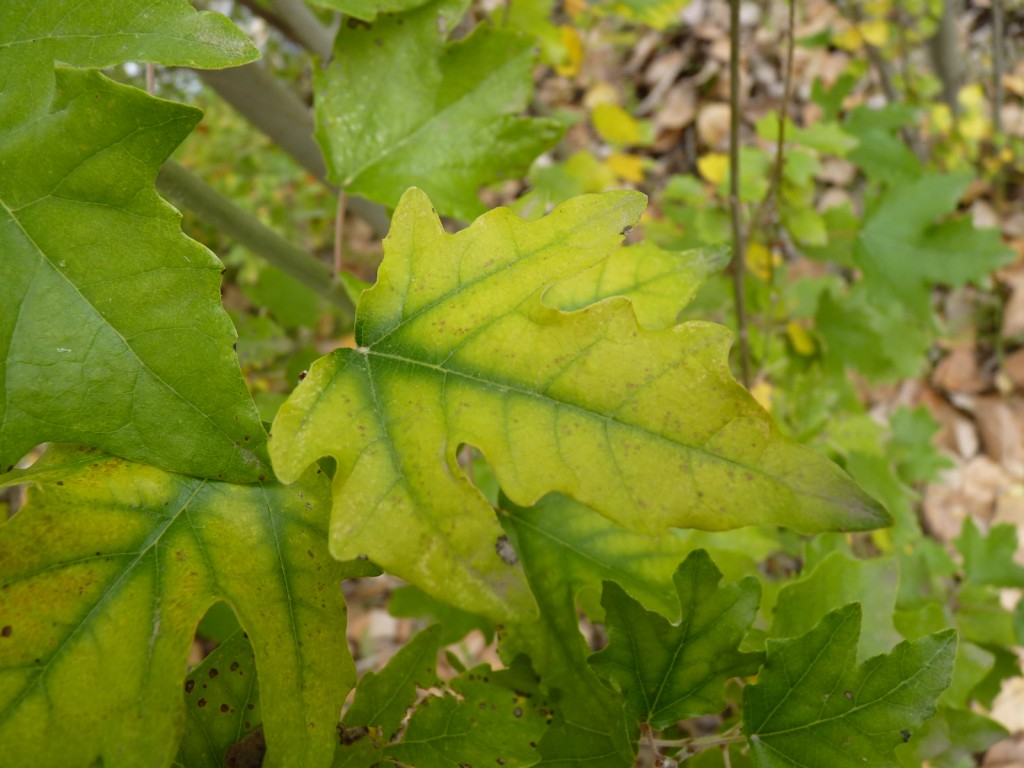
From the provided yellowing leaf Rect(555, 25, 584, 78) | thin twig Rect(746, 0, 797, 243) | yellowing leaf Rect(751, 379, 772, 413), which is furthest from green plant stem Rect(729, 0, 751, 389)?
yellowing leaf Rect(555, 25, 584, 78)

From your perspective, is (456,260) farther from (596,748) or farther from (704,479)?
(596,748)

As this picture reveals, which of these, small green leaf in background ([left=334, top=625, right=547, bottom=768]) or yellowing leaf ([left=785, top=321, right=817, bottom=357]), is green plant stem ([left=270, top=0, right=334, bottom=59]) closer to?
small green leaf in background ([left=334, top=625, right=547, bottom=768])

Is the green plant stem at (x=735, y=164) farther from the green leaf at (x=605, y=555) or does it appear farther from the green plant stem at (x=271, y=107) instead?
the green plant stem at (x=271, y=107)

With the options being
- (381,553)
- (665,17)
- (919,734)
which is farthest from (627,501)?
(665,17)

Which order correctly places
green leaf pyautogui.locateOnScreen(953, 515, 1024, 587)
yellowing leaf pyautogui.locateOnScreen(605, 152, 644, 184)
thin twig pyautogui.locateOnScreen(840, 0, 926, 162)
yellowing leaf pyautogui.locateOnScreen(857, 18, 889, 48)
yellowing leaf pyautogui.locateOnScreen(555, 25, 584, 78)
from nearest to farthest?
green leaf pyautogui.locateOnScreen(953, 515, 1024, 587) → yellowing leaf pyautogui.locateOnScreen(555, 25, 584, 78) → yellowing leaf pyautogui.locateOnScreen(605, 152, 644, 184) → yellowing leaf pyautogui.locateOnScreen(857, 18, 889, 48) → thin twig pyautogui.locateOnScreen(840, 0, 926, 162)

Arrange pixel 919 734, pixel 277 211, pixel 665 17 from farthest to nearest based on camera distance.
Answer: pixel 277 211
pixel 665 17
pixel 919 734

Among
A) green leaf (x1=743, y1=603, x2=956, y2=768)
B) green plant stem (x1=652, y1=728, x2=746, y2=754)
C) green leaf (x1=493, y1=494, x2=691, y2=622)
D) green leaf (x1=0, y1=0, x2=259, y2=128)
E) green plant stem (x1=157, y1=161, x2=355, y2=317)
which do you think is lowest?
green plant stem (x1=652, y1=728, x2=746, y2=754)
